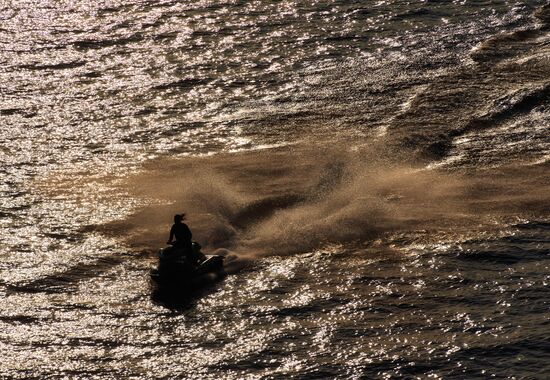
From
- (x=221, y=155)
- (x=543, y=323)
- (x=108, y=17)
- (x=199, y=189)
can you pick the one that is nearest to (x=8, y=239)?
(x=199, y=189)

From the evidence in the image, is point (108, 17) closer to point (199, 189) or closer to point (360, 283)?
point (199, 189)

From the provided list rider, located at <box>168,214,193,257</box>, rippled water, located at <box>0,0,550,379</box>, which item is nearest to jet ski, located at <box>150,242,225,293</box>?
rider, located at <box>168,214,193,257</box>

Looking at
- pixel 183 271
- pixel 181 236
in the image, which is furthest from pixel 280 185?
pixel 183 271

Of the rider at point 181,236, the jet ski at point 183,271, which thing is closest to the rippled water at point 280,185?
the jet ski at point 183,271

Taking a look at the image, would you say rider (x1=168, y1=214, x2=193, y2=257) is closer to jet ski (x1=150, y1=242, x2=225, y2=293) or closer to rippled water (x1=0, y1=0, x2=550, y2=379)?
jet ski (x1=150, y1=242, x2=225, y2=293)

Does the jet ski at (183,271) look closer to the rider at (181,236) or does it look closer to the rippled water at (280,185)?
the rider at (181,236)

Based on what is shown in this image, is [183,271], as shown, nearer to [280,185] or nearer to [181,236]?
[181,236]
